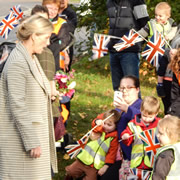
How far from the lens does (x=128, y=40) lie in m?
6.75

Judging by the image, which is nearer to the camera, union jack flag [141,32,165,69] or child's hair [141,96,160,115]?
child's hair [141,96,160,115]

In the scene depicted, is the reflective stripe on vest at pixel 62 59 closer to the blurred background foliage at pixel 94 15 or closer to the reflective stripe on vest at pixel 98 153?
the reflective stripe on vest at pixel 98 153

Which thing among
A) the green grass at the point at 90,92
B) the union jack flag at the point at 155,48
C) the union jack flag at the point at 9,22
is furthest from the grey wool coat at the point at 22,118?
the union jack flag at the point at 9,22

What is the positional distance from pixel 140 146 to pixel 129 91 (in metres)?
0.69

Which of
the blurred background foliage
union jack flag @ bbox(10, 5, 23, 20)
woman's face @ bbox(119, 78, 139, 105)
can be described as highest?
the blurred background foliage

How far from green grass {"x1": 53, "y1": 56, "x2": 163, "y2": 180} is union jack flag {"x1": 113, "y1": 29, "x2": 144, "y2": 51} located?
1.52m

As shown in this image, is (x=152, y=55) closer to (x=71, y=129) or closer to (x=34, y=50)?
(x=71, y=129)

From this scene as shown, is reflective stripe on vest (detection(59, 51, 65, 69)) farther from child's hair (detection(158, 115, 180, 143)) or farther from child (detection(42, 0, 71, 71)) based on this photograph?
child's hair (detection(158, 115, 180, 143))

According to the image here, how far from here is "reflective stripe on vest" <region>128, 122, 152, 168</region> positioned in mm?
4697

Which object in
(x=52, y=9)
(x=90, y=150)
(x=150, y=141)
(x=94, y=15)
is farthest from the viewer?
(x=94, y=15)

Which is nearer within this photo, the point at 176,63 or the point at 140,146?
the point at 140,146

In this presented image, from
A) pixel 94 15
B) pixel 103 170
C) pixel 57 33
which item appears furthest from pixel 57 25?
pixel 94 15

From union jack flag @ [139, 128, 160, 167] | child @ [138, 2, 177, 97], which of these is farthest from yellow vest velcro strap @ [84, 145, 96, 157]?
child @ [138, 2, 177, 97]

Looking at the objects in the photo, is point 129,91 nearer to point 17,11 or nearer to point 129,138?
point 129,138
